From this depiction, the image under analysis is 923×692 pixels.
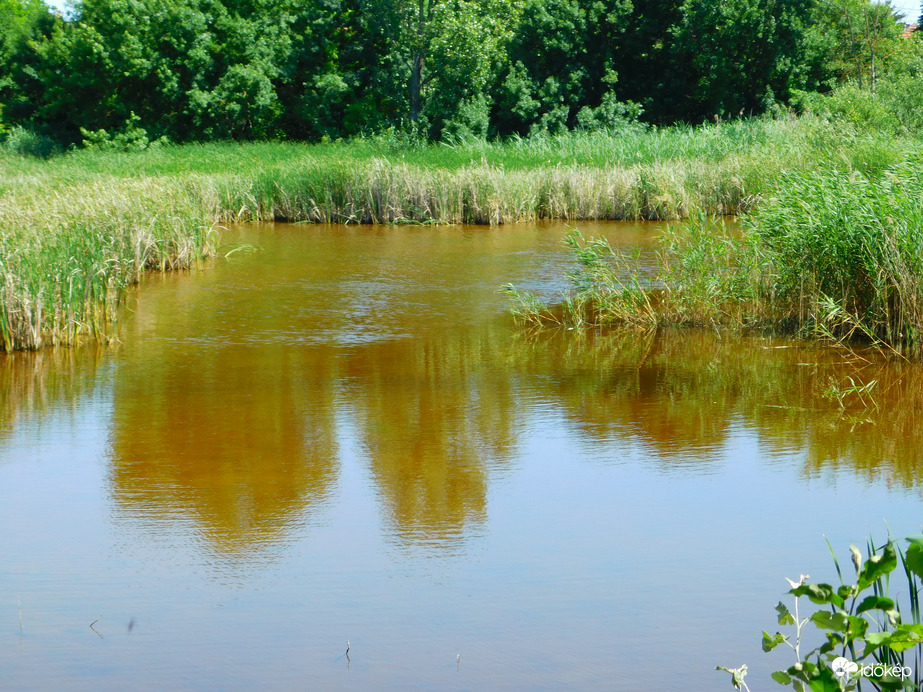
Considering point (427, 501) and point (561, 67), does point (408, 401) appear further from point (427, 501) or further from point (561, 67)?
point (561, 67)

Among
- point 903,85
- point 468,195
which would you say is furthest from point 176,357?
point 903,85

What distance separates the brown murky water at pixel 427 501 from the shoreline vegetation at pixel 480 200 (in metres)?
0.52

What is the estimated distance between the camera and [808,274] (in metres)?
8.07

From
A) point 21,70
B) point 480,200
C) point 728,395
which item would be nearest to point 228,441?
point 728,395

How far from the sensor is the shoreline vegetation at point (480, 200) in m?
8.01

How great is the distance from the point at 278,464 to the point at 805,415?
338 cm

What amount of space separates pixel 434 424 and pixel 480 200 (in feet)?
36.9

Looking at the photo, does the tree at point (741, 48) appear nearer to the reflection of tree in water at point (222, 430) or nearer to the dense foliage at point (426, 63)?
the dense foliage at point (426, 63)

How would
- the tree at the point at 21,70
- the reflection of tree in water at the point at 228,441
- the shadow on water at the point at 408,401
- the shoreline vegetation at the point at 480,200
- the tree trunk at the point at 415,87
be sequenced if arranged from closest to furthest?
the reflection of tree in water at the point at 228,441, the shadow on water at the point at 408,401, the shoreline vegetation at the point at 480,200, the tree trunk at the point at 415,87, the tree at the point at 21,70

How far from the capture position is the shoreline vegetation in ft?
26.3

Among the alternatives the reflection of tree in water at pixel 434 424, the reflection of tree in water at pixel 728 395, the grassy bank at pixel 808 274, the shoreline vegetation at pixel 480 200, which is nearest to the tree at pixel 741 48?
the shoreline vegetation at pixel 480 200

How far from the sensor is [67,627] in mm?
3639

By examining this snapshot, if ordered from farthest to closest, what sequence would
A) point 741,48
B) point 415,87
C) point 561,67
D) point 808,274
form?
point 415,87, point 561,67, point 741,48, point 808,274

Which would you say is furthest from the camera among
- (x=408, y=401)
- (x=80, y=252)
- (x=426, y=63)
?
(x=426, y=63)
